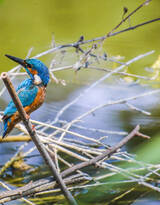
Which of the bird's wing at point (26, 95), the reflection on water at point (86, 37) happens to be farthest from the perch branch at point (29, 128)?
the reflection on water at point (86, 37)

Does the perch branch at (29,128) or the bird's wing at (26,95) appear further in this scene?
the bird's wing at (26,95)

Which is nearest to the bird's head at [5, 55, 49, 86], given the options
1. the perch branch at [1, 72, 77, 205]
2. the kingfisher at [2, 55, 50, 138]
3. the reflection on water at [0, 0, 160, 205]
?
the kingfisher at [2, 55, 50, 138]

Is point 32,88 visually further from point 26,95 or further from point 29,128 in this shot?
point 29,128

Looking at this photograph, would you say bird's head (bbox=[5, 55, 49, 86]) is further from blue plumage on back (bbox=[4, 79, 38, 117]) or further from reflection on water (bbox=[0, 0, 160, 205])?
reflection on water (bbox=[0, 0, 160, 205])

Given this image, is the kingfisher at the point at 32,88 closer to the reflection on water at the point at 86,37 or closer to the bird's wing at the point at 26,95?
the bird's wing at the point at 26,95

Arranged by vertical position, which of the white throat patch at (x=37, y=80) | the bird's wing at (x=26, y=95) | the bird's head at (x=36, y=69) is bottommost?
the bird's wing at (x=26, y=95)

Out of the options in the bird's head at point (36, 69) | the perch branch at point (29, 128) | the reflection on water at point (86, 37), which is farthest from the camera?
the reflection on water at point (86, 37)

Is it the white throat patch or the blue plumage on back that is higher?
the white throat patch

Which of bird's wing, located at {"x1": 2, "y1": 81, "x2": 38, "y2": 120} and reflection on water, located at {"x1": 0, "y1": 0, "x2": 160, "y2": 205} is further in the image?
reflection on water, located at {"x1": 0, "y1": 0, "x2": 160, "y2": 205}

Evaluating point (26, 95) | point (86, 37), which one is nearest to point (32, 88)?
point (26, 95)

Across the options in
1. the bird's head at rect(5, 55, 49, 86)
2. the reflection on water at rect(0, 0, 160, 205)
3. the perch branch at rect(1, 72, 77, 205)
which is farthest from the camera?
the reflection on water at rect(0, 0, 160, 205)

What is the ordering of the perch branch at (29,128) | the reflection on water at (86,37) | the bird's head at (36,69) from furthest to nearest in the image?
the reflection on water at (86,37) → the bird's head at (36,69) → the perch branch at (29,128)

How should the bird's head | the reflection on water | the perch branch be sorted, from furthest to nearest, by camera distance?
the reflection on water
the bird's head
the perch branch

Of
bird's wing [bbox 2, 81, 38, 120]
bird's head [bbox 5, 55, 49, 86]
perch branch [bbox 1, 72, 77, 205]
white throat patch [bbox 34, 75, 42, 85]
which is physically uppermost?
bird's head [bbox 5, 55, 49, 86]
